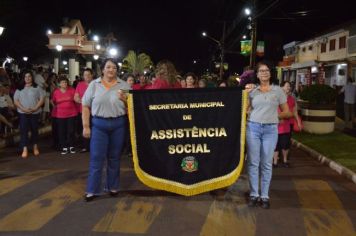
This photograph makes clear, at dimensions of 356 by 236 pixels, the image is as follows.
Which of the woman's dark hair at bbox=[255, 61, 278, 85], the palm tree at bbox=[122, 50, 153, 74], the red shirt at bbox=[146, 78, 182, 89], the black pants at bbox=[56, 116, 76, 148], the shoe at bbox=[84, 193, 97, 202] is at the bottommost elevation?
the shoe at bbox=[84, 193, 97, 202]

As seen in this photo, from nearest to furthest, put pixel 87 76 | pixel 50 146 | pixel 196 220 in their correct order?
pixel 196 220 → pixel 87 76 → pixel 50 146

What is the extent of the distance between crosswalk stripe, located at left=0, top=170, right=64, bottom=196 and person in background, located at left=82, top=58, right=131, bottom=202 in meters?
1.57

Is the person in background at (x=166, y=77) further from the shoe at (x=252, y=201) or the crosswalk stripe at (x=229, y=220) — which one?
the shoe at (x=252, y=201)

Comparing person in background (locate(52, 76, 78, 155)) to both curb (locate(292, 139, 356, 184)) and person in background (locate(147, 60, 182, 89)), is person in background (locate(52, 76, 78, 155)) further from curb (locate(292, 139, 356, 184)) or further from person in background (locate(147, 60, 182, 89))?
curb (locate(292, 139, 356, 184))

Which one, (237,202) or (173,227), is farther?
(237,202)

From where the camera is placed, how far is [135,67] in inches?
2714

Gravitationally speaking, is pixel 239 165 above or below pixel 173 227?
above

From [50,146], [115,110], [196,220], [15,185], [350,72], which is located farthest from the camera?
[350,72]

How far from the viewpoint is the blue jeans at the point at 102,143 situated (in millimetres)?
6609

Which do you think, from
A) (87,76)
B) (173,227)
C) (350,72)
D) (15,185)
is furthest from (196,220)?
(350,72)

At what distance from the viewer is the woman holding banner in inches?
250

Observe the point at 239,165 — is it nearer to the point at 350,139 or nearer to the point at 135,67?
the point at 350,139

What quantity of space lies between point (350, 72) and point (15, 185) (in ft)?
85.8

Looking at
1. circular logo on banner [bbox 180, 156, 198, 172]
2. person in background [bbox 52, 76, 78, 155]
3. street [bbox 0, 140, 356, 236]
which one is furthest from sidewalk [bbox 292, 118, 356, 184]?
person in background [bbox 52, 76, 78, 155]
